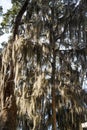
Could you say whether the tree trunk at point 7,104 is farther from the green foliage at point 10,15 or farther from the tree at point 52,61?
the green foliage at point 10,15

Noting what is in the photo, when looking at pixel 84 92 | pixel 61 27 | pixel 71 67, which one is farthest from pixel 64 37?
pixel 84 92

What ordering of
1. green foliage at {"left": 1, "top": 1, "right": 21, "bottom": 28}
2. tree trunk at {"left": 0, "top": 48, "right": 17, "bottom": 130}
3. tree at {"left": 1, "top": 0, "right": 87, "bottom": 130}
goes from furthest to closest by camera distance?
1. green foliage at {"left": 1, "top": 1, "right": 21, "bottom": 28}
2. tree at {"left": 1, "top": 0, "right": 87, "bottom": 130}
3. tree trunk at {"left": 0, "top": 48, "right": 17, "bottom": 130}

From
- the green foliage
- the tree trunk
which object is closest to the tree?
the tree trunk

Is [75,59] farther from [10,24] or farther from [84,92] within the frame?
[10,24]

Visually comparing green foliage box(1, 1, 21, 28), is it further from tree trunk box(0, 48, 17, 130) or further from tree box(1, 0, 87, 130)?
tree trunk box(0, 48, 17, 130)

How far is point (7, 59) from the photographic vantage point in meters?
6.63

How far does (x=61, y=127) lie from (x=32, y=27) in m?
3.28

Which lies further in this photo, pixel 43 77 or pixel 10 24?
pixel 10 24

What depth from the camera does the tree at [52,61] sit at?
748cm

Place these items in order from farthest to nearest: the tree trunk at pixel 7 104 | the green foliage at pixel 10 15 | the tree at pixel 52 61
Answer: the green foliage at pixel 10 15, the tree at pixel 52 61, the tree trunk at pixel 7 104

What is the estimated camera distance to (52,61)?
8039mm

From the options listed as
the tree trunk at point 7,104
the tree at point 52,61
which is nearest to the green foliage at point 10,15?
the tree at point 52,61

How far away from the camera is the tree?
7.48 meters

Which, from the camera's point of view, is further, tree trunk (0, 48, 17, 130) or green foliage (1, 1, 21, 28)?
green foliage (1, 1, 21, 28)
